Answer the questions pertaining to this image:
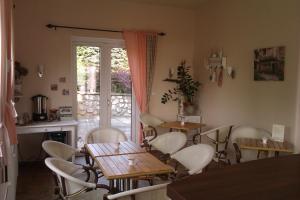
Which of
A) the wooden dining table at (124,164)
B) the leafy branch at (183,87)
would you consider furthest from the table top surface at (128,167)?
the leafy branch at (183,87)

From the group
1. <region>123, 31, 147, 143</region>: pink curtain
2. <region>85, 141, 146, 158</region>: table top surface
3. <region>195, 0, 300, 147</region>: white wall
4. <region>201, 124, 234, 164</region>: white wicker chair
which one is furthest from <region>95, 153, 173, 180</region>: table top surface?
<region>123, 31, 147, 143</region>: pink curtain

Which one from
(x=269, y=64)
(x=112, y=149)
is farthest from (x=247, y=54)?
(x=112, y=149)

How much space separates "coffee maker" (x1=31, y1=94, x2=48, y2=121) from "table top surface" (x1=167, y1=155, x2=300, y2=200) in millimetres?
4111

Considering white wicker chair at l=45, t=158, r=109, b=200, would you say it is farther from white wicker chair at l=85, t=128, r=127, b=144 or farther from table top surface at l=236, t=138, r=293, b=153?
table top surface at l=236, t=138, r=293, b=153

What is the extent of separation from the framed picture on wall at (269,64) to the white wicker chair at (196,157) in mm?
1767

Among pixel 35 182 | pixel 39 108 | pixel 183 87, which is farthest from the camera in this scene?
pixel 183 87

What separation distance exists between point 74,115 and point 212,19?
3.18 metres

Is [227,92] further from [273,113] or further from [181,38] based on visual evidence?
[181,38]

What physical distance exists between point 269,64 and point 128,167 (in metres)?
2.64

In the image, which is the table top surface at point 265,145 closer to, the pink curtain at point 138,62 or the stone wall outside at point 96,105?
the pink curtain at point 138,62

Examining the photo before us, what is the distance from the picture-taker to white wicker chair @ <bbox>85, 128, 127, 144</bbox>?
3861mm

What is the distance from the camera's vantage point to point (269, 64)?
3934 millimetres

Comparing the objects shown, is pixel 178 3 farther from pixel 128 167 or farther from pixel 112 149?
pixel 128 167

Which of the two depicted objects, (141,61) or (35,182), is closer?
(35,182)
